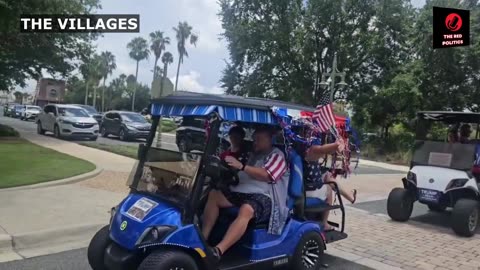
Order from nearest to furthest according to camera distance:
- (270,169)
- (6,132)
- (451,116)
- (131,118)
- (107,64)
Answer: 1. (270,169)
2. (451,116)
3. (6,132)
4. (131,118)
5. (107,64)

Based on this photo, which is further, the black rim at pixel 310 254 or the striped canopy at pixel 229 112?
the black rim at pixel 310 254

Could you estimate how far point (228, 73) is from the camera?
34.8m

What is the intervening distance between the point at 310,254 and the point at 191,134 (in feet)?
6.01

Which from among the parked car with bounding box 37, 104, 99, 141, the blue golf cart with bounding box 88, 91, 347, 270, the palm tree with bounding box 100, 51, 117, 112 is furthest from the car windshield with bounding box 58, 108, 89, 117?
the palm tree with bounding box 100, 51, 117, 112

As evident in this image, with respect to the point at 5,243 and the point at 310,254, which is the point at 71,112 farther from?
the point at 310,254

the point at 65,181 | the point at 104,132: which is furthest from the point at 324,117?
the point at 104,132

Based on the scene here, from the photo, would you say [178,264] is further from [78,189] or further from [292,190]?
[78,189]

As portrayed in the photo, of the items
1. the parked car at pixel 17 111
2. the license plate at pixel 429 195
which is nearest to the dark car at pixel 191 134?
the license plate at pixel 429 195

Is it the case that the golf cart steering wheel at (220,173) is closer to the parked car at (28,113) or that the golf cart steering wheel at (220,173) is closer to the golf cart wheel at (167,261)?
the golf cart wheel at (167,261)

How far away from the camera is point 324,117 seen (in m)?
5.11

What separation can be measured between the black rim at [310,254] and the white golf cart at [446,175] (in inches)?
139

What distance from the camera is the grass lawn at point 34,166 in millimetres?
9586

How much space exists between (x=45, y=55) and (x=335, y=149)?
20161mm

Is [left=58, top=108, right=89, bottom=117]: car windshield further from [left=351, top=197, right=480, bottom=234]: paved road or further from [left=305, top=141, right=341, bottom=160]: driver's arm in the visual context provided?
[left=305, top=141, right=341, bottom=160]: driver's arm
